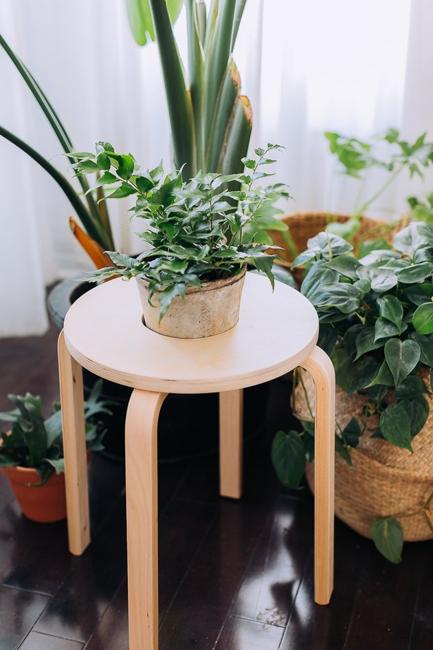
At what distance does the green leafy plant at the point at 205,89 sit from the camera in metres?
1.47

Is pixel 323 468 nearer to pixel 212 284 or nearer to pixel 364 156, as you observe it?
pixel 212 284

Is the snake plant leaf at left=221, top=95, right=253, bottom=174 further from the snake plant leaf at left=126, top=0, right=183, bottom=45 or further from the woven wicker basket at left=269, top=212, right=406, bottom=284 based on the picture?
the woven wicker basket at left=269, top=212, right=406, bottom=284

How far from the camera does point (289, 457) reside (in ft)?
4.76

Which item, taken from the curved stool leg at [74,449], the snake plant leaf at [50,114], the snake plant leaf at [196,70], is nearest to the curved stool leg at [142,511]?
the curved stool leg at [74,449]

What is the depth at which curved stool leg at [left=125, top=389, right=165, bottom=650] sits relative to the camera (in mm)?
1060

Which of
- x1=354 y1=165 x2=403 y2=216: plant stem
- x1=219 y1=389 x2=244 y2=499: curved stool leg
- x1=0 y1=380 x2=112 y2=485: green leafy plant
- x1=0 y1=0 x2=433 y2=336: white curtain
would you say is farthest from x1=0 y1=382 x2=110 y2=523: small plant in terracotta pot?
x1=354 y1=165 x2=403 y2=216: plant stem

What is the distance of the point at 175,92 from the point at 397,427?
792 mm

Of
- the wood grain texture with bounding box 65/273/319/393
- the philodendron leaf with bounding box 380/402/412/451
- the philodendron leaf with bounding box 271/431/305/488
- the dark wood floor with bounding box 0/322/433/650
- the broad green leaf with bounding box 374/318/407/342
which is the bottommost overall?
the dark wood floor with bounding box 0/322/433/650

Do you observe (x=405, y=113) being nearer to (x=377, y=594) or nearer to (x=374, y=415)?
(x=374, y=415)

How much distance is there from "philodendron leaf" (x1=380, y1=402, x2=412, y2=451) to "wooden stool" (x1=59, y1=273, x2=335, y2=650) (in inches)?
4.1

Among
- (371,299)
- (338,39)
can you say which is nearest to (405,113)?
(338,39)

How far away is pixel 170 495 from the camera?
1648mm

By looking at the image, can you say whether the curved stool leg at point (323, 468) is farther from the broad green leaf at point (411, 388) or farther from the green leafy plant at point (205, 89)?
the green leafy plant at point (205, 89)

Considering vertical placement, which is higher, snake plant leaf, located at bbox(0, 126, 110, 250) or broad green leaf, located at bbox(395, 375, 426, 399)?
snake plant leaf, located at bbox(0, 126, 110, 250)
